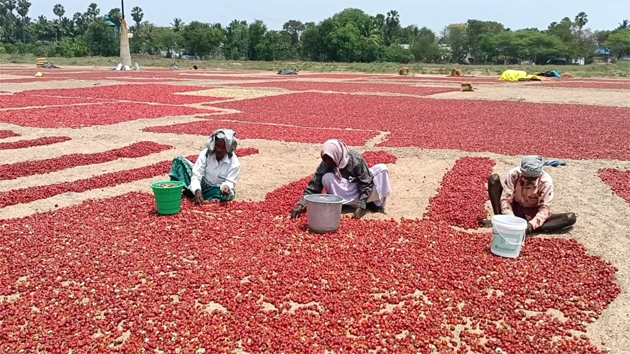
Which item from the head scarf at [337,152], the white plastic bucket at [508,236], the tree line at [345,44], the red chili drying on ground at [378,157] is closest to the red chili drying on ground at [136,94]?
the red chili drying on ground at [378,157]

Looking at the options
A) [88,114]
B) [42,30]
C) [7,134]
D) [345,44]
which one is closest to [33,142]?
[7,134]

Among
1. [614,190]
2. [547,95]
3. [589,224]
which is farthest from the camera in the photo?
[547,95]

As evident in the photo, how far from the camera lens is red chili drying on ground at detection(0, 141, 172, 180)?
8.63 metres

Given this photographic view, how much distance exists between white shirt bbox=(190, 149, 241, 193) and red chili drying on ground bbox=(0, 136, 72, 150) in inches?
229

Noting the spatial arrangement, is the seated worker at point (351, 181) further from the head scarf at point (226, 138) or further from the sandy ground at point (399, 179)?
the head scarf at point (226, 138)

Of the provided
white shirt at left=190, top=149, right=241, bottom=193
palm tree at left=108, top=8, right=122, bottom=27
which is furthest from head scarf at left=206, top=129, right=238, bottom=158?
palm tree at left=108, top=8, right=122, bottom=27

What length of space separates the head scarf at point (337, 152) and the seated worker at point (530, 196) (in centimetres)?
173

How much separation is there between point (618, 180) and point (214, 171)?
6.34m

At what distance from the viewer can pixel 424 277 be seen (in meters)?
4.90

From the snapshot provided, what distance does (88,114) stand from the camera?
50.6 feet

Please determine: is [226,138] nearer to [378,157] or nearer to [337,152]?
[337,152]

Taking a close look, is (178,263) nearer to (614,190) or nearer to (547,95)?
(614,190)

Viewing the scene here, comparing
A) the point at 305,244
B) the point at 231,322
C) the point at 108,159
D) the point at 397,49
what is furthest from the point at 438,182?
the point at 397,49

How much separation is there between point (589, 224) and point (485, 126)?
833cm
